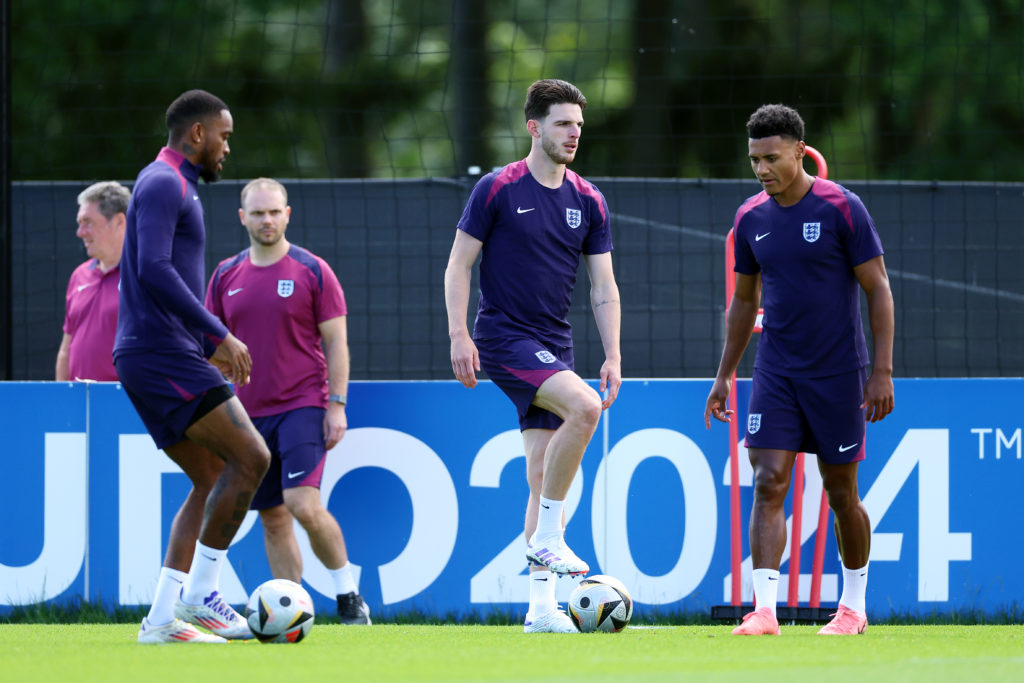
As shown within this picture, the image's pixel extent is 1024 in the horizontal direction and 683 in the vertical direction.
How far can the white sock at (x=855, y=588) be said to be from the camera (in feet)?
21.0

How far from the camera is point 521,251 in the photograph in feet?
20.5

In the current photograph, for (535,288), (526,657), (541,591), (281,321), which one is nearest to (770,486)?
(541,591)

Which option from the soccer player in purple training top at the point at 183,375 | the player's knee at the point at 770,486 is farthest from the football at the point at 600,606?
the soccer player in purple training top at the point at 183,375

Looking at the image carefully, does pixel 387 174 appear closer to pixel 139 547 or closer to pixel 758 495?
pixel 139 547

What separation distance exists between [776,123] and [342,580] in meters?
3.05

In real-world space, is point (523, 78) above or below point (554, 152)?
above

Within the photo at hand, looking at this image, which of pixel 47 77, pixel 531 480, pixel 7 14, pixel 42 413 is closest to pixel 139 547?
pixel 42 413

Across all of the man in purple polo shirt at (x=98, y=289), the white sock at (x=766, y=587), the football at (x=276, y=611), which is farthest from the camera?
the man in purple polo shirt at (x=98, y=289)

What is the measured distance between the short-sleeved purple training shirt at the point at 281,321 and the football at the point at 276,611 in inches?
76.1

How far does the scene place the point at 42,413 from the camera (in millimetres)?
7852

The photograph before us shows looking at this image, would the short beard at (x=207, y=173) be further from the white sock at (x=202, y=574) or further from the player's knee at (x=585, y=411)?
the player's knee at (x=585, y=411)

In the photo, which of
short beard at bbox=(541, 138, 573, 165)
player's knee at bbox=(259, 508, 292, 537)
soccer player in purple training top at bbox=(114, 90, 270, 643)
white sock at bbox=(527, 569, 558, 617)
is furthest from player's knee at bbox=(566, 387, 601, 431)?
player's knee at bbox=(259, 508, 292, 537)

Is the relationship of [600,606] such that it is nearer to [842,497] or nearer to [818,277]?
[842,497]

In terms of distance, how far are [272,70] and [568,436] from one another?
677 inches
